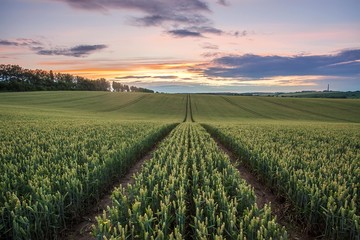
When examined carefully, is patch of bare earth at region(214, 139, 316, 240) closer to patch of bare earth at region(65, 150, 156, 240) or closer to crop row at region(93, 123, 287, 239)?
crop row at region(93, 123, 287, 239)

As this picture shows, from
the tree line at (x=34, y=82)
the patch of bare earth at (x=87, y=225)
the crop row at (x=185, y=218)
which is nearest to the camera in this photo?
the crop row at (x=185, y=218)

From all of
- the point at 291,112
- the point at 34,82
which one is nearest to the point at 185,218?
the point at 291,112

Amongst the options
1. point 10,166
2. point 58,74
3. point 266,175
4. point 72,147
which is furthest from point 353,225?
point 58,74

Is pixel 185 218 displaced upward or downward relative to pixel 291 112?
upward

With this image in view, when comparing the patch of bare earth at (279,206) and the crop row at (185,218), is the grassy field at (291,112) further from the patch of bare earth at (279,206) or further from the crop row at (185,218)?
the crop row at (185,218)

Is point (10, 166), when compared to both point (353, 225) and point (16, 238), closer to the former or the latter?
point (16, 238)

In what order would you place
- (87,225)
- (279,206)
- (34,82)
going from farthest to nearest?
(34,82)
(279,206)
(87,225)

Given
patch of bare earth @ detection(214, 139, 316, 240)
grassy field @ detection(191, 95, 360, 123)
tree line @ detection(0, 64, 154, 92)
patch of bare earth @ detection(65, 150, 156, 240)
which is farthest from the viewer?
tree line @ detection(0, 64, 154, 92)

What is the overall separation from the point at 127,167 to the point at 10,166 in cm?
590

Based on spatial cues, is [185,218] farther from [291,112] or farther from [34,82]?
[34,82]

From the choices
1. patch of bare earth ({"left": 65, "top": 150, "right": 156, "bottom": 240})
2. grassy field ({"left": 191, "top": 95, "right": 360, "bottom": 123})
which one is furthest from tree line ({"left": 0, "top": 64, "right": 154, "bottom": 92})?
patch of bare earth ({"left": 65, "top": 150, "right": 156, "bottom": 240})

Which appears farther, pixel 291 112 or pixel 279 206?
pixel 291 112

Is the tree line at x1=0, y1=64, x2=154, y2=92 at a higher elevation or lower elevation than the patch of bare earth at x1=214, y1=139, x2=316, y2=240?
higher

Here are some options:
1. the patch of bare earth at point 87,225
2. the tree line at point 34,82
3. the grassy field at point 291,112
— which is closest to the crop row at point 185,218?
the patch of bare earth at point 87,225
